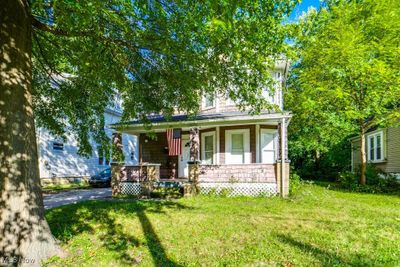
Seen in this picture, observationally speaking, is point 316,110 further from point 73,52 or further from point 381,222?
point 73,52

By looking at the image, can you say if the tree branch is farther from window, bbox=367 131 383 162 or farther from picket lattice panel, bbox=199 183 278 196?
window, bbox=367 131 383 162

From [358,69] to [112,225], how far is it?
12.6 meters

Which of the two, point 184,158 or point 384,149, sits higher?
point 384,149

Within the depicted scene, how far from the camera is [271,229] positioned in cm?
666

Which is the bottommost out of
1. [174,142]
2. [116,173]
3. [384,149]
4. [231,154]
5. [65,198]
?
[65,198]

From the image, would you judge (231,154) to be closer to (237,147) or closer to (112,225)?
(237,147)

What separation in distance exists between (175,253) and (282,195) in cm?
721

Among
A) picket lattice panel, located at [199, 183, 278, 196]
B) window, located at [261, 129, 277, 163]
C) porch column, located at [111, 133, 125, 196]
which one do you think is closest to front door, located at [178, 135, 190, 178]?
picket lattice panel, located at [199, 183, 278, 196]

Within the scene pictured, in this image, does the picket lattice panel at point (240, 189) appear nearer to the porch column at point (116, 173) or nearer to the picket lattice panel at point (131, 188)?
the picket lattice panel at point (131, 188)

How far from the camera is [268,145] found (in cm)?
1376

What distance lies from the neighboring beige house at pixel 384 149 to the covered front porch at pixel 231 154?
753 cm

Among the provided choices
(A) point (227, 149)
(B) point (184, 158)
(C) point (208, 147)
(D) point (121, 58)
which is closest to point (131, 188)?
(B) point (184, 158)

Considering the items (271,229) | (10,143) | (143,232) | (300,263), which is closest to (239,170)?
(271,229)

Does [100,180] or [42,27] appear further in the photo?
[100,180]
